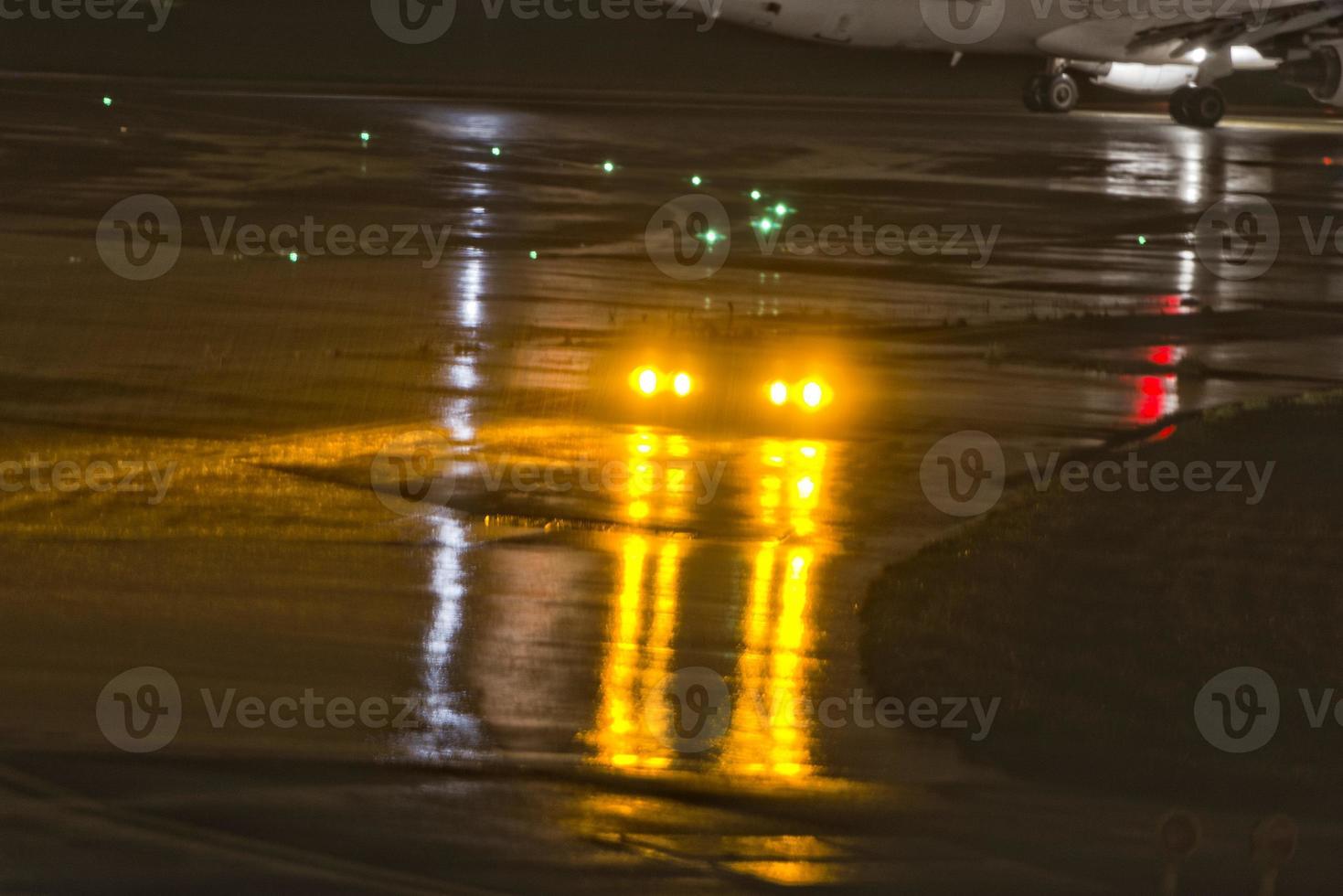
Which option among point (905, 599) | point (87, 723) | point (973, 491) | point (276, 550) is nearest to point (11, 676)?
point (87, 723)

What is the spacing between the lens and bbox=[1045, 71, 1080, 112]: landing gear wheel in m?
48.8

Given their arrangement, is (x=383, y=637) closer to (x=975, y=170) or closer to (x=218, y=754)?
(x=218, y=754)

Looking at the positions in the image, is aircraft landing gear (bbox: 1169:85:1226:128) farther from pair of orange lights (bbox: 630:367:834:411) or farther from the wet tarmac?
pair of orange lights (bbox: 630:367:834:411)

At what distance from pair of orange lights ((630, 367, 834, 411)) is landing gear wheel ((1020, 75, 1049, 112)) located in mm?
35746

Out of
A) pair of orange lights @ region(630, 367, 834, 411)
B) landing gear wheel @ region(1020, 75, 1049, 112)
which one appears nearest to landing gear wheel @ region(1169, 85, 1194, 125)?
landing gear wheel @ region(1020, 75, 1049, 112)

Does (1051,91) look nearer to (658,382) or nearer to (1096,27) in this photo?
(1096,27)

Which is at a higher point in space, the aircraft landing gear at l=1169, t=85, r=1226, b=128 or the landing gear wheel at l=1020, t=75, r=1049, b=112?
the landing gear wheel at l=1020, t=75, r=1049, b=112

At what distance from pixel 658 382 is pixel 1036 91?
36498mm

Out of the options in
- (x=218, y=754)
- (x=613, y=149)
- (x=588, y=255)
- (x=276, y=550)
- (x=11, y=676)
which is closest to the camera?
(x=218, y=754)

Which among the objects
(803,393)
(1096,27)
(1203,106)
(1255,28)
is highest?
(1096,27)

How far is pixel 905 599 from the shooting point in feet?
30.5

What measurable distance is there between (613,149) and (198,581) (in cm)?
3076

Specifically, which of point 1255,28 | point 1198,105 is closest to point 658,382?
point 1255,28

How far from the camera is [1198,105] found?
156 feet
